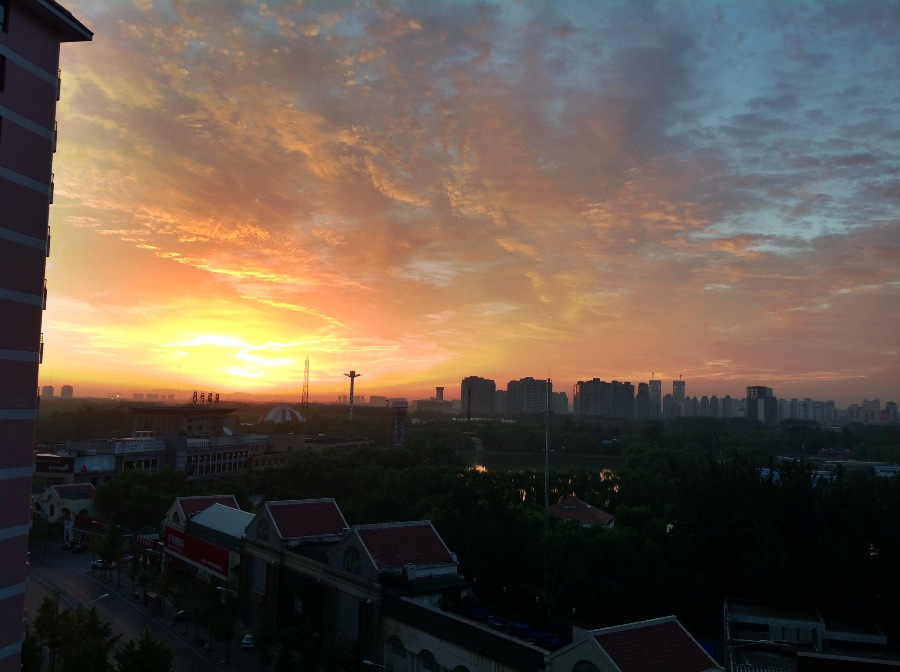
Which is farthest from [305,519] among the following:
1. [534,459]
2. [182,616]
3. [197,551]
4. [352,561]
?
[534,459]

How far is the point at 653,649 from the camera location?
19.7 meters

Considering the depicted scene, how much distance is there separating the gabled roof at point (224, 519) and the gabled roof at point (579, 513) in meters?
26.4

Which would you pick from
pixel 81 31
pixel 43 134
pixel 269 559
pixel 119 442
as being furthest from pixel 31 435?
pixel 119 442

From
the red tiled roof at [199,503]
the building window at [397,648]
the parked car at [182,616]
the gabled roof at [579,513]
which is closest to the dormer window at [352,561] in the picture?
the building window at [397,648]

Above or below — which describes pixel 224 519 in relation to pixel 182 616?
above

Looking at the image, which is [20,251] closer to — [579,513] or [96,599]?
[96,599]

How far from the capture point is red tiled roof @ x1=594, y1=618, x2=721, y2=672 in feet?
62.5

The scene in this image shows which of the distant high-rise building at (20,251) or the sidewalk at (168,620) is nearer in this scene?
the distant high-rise building at (20,251)

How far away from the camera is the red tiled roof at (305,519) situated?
34.8m

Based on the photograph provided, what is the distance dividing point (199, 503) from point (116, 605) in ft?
27.6

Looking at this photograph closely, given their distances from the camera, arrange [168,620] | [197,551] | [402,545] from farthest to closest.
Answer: [197,551], [168,620], [402,545]

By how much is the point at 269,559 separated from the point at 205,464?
58607 millimetres

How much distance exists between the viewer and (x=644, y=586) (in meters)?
36.4

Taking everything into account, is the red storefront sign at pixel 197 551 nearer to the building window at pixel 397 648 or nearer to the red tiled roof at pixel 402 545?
the red tiled roof at pixel 402 545
